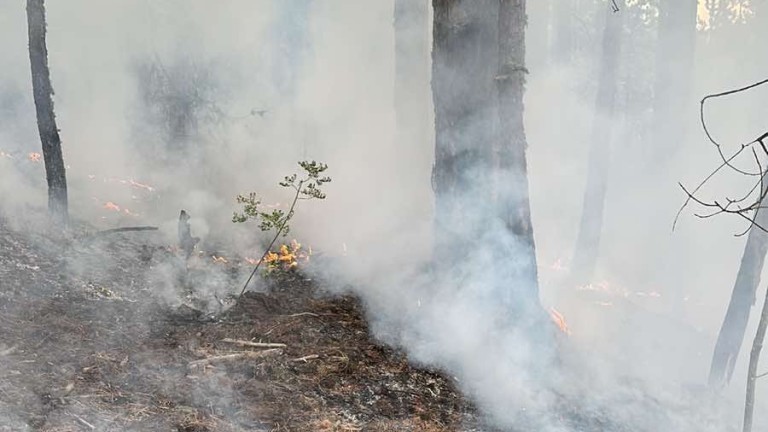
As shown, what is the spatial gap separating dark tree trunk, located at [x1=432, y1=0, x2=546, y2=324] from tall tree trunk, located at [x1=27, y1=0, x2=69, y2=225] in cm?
434

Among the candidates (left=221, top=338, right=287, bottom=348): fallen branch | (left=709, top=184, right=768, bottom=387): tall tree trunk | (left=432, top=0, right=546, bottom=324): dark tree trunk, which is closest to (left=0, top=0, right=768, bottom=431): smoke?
(left=432, top=0, right=546, bottom=324): dark tree trunk

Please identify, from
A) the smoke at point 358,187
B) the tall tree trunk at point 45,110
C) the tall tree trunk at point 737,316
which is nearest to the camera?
the smoke at point 358,187

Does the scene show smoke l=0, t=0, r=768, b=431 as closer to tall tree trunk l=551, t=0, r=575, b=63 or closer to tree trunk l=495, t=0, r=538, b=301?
tree trunk l=495, t=0, r=538, b=301

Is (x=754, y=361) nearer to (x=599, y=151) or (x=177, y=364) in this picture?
(x=177, y=364)

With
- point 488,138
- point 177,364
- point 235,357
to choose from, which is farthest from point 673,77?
point 177,364

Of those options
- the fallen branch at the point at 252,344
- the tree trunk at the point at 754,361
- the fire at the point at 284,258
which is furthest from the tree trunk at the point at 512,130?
the fire at the point at 284,258

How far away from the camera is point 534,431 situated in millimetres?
5059

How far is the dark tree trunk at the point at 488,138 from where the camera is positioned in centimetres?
588

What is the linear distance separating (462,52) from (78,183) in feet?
21.2

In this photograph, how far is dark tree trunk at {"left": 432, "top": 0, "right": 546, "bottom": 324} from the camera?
5.88m

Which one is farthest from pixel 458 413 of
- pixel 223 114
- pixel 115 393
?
pixel 223 114

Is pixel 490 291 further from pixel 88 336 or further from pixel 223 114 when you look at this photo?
pixel 223 114

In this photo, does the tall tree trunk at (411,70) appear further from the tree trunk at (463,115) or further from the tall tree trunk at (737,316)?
the tall tree trunk at (737,316)

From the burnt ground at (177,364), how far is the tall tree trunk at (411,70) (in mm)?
5131
